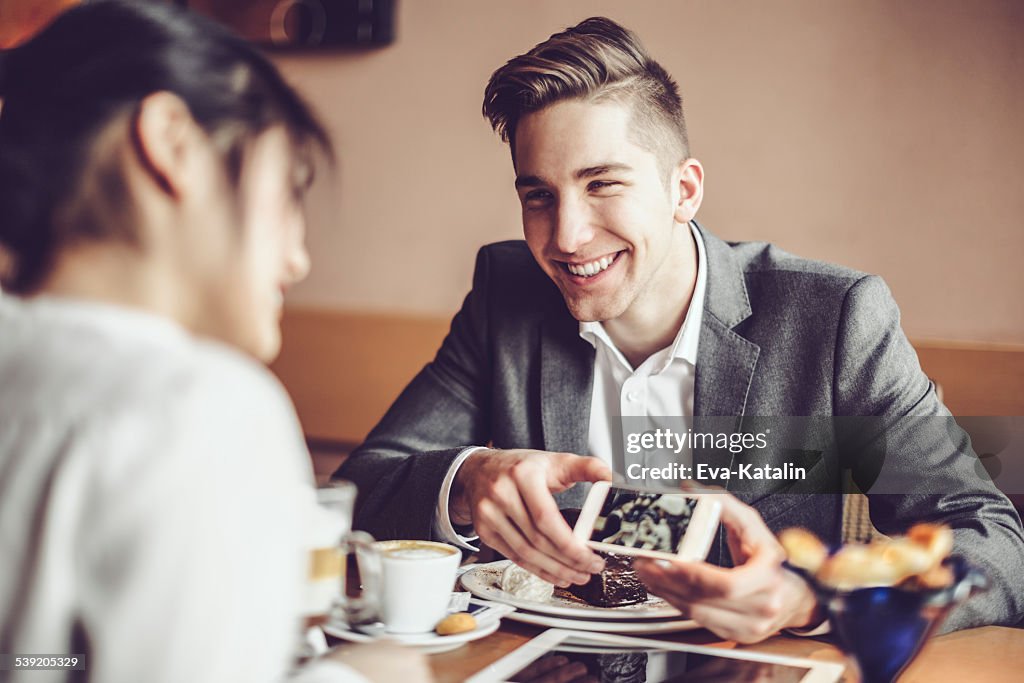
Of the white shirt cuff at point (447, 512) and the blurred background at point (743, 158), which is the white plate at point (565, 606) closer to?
the white shirt cuff at point (447, 512)

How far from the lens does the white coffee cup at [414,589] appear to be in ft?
3.11

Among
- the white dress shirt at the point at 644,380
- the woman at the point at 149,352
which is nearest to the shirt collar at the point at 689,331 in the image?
the white dress shirt at the point at 644,380

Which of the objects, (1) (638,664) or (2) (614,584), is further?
(2) (614,584)

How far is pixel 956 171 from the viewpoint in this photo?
2.09 metres

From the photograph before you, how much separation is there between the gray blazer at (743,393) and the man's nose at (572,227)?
0.21m

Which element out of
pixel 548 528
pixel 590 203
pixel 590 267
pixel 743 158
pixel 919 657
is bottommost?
pixel 919 657

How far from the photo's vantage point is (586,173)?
4.92 ft

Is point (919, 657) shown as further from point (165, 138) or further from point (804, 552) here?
point (165, 138)

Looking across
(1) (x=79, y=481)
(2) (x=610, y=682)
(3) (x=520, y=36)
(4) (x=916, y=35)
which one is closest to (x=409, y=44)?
(3) (x=520, y=36)

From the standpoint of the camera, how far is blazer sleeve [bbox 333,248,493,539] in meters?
1.40

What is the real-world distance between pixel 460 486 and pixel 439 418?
0.35m

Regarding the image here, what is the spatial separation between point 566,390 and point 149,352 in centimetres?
113

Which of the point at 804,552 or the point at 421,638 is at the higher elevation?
the point at 804,552

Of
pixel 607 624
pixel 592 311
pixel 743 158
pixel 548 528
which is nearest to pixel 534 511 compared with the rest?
pixel 548 528
